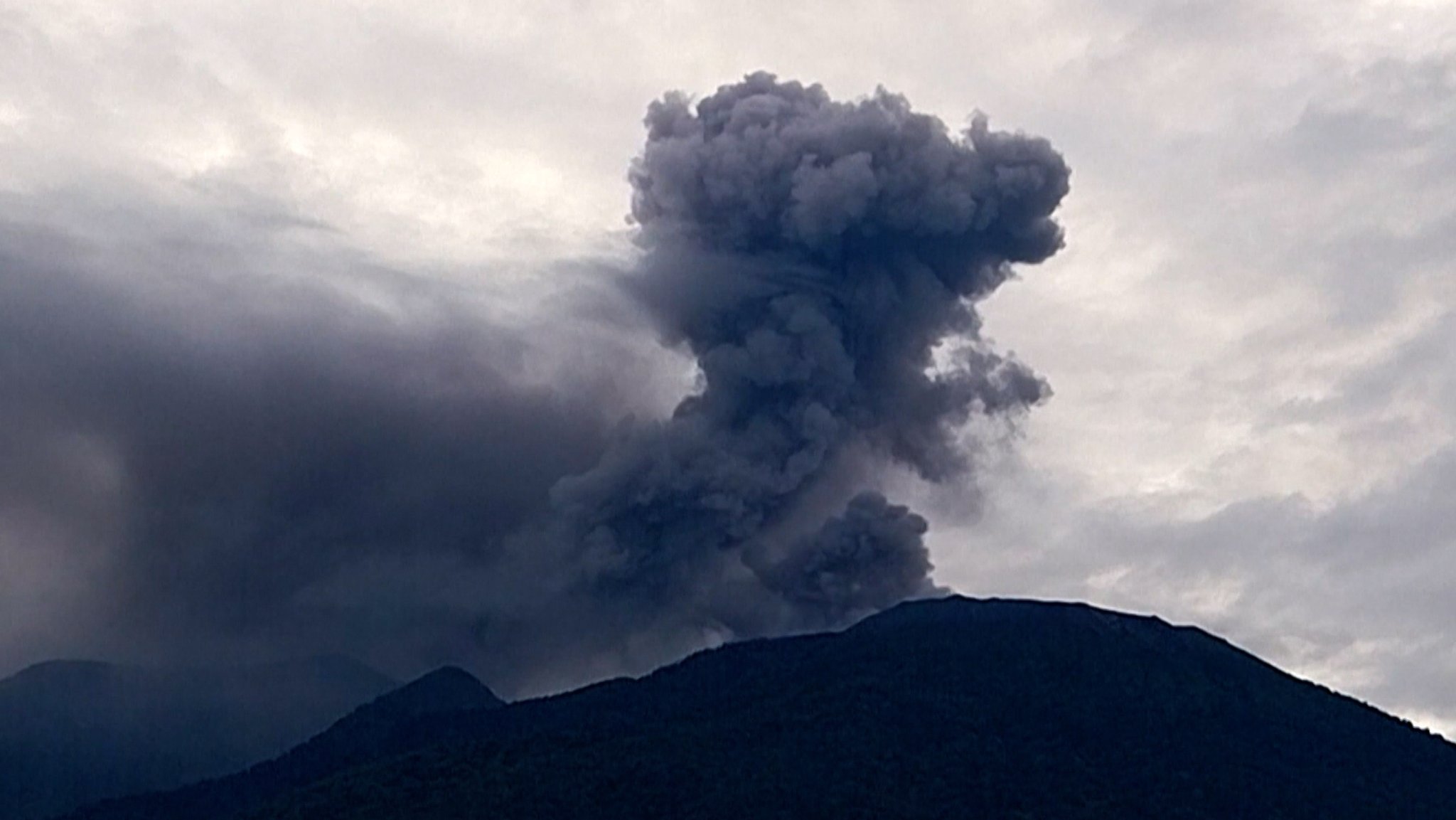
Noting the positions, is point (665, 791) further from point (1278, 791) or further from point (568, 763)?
point (1278, 791)

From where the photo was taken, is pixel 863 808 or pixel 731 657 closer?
pixel 863 808

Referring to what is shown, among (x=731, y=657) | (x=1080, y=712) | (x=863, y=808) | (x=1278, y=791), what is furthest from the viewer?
(x=731, y=657)

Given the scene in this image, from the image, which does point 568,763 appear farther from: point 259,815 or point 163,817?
point 163,817

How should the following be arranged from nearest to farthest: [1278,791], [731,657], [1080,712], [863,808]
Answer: [863,808] < [1278,791] < [1080,712] < [731,657]

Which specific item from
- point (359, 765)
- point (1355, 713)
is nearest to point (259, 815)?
point (359, 765)

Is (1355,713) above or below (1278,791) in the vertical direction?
above

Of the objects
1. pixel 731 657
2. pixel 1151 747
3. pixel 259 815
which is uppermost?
pixel 731 657

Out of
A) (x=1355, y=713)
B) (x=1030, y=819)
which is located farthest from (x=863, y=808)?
(x=1355, y=713)
